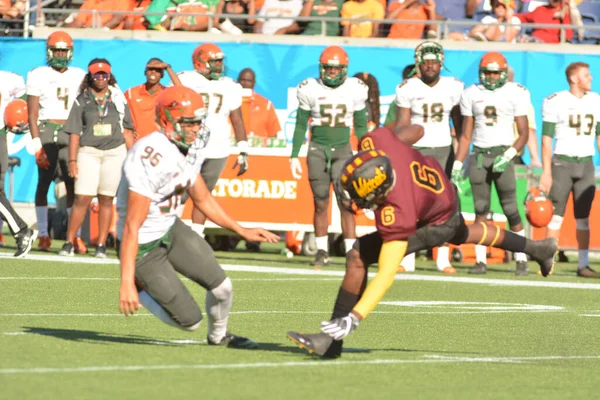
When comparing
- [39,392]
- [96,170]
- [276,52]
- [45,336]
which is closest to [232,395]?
[39,392]

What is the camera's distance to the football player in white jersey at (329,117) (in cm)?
1438

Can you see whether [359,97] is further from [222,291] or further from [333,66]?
[222,291]

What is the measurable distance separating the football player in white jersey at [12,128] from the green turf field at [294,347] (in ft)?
0.85

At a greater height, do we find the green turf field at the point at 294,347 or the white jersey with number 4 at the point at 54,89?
the white jersey with number 4 at the point at 54,89

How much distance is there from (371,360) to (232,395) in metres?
1.61

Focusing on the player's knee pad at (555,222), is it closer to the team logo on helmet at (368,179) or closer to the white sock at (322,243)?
the white sock at (322,243)

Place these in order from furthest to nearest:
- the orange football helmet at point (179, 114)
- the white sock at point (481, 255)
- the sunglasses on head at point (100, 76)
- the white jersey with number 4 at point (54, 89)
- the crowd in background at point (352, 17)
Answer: the crowd in background at point (352, 17), the white jersey with number 4 at point (54, 89), the white sock at point (481, 255), the sunglasses on head at point (100, 76), the orange football helmet at point (179, 114)

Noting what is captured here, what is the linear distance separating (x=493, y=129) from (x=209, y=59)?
10.1ft

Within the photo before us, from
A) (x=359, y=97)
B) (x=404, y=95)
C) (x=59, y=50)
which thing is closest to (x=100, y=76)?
(x=59, y=50)

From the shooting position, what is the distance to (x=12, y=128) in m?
A: 14.7

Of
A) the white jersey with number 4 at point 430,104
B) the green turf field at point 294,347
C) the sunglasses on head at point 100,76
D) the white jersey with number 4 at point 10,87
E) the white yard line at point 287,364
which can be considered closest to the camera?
the green turf field at point 294,347

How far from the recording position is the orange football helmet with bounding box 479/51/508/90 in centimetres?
1423

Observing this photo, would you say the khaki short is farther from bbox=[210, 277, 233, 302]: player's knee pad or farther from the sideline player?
bbox=[210, 277, 233, 302]: player's knee pad

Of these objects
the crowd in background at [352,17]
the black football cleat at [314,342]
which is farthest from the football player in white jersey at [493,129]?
the black football cleat at [314,342]
